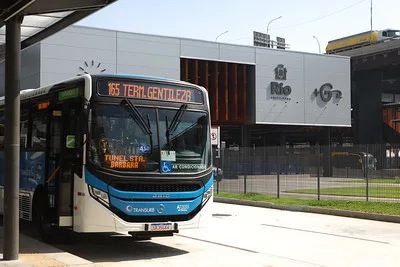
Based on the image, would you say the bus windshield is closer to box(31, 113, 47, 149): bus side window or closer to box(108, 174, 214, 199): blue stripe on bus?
box(108, 174, 214, 199): blue stripe on bus

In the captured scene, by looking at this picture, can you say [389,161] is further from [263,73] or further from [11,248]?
[263,73]

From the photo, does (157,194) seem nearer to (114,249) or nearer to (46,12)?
(114,249)

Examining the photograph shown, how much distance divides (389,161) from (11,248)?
19563 millimetres

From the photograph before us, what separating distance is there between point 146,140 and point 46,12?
9.68 feet

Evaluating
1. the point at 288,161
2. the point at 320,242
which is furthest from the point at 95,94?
the point at 288,161

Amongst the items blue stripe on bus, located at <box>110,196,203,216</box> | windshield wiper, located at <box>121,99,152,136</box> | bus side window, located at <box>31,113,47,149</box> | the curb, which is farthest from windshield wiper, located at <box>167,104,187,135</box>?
the curb

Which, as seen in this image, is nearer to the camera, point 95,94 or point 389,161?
point 95,94

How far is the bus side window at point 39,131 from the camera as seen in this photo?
11.7 meters

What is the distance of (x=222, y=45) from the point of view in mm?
47938

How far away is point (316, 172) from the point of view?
23.4 meters

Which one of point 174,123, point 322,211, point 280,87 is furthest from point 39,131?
point 280,87

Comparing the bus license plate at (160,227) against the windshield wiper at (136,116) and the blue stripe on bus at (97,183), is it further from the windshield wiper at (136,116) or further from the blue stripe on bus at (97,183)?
the windshield wiper at (136,116)

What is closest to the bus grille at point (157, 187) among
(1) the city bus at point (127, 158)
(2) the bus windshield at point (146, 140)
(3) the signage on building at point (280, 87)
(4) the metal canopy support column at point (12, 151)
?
(1) the city bus at point (127, 158)

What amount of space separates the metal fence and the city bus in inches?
477
